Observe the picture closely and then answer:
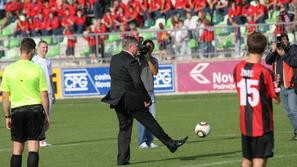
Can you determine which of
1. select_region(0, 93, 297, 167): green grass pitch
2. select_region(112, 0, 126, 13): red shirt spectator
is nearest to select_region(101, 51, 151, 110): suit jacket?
select_region(0, 93, 297, 167): green grass pitch

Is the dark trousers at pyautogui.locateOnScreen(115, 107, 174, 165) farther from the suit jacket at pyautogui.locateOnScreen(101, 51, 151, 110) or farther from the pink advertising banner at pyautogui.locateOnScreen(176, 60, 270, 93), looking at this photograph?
the pink advertising banner at pyautogui.locateOnScreen(176, 60, 270, 93)

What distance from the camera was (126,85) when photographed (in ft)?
51.4

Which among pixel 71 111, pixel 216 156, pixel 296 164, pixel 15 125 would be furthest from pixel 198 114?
pixel 15 125

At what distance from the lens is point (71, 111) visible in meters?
30.1

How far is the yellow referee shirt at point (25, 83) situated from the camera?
1287 cm

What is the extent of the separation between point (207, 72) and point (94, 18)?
30.0 ft

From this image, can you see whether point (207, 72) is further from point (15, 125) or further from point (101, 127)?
point (15, 125)

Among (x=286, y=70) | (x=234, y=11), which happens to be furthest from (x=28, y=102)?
(x=234, y=11)

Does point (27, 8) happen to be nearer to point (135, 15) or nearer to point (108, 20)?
point (108, 20)

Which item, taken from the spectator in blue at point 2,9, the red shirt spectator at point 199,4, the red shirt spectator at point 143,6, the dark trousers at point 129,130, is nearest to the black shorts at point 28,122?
the dark trousers at point 129,130

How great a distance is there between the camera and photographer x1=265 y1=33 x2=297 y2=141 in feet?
56.7

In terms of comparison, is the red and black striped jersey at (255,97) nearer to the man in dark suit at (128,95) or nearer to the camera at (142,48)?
the man in dark suit at (128,95)

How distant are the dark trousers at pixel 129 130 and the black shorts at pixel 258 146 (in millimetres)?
4514

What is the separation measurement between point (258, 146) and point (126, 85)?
5.16 metres
